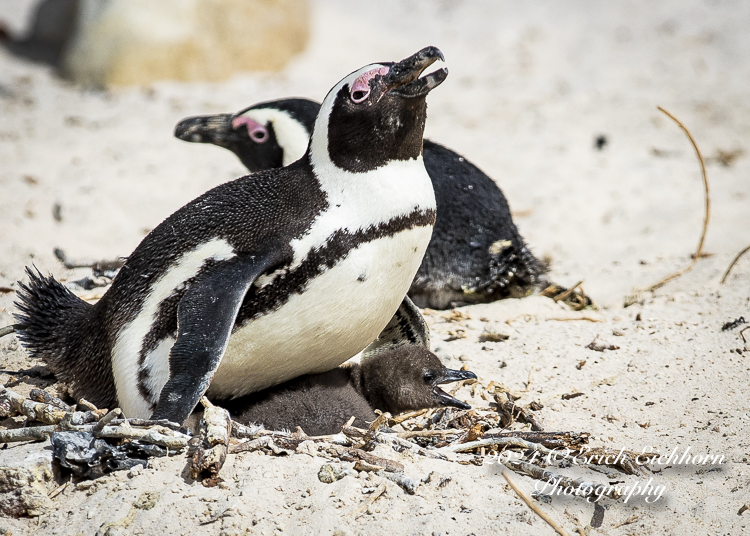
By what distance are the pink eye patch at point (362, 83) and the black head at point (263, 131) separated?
145cm

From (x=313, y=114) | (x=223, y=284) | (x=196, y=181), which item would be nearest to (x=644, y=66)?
(x=196, y=181)

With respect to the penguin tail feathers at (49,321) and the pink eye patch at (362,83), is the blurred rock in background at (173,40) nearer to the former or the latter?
the penguin tail feathers at (49,321)

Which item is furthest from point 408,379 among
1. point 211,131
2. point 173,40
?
point 173,40

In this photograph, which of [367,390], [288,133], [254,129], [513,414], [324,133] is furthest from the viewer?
[254,129]

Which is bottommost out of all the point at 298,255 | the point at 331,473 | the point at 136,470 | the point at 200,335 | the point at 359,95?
the point at 331,473

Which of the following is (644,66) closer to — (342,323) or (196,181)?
(196,181)

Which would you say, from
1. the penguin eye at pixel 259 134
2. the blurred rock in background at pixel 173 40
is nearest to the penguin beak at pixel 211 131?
the penguin eye at pixel 259 134

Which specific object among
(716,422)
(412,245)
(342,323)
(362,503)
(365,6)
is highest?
(365,6)

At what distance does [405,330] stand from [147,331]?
3.94ft

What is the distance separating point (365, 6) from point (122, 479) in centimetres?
959

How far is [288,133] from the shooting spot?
4.27m

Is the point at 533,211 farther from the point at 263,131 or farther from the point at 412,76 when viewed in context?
the point at 412,76

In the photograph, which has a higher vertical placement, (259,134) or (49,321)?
(259,134)

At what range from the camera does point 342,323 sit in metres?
2.79
